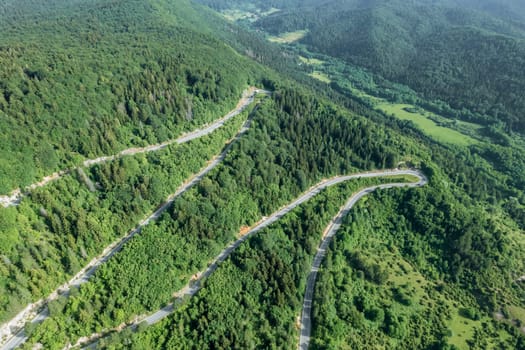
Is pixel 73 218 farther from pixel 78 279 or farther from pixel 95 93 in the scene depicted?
pixel 95 93

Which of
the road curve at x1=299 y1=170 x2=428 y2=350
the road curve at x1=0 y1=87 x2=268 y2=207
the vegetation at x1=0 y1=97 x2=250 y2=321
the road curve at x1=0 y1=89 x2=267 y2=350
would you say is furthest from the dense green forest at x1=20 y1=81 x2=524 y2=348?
the road curve at x1=0 y1=87 x2=268 y2=207

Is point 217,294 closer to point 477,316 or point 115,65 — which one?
point 477,316

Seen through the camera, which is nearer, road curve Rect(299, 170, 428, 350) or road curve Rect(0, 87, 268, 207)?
road curve Rect(0, 87, 268, 207)

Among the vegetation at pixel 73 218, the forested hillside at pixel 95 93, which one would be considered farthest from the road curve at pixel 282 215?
the forested hillside at pixel 95 93

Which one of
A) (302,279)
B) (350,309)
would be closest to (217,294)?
(302,279)

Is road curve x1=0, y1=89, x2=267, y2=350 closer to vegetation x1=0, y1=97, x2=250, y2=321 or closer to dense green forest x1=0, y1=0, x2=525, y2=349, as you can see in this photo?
vegetation x1=0, y1=97, x2=250, y2=321

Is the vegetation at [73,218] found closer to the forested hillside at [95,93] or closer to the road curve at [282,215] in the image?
the forested hillside at [95,93]

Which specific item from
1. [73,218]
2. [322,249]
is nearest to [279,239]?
[322,249]
